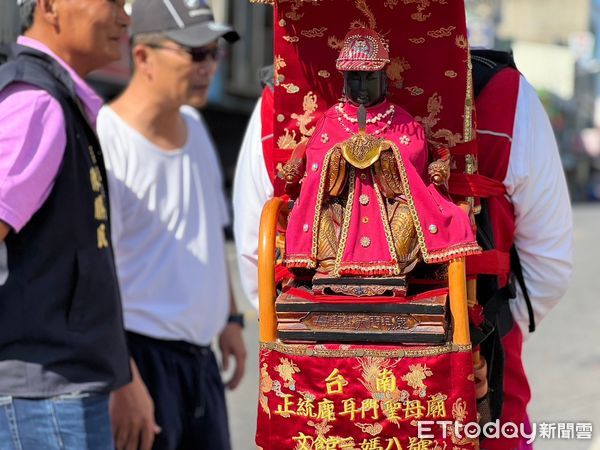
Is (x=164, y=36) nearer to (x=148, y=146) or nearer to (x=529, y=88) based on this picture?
(x=148, y=146)

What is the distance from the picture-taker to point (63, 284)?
103 inches

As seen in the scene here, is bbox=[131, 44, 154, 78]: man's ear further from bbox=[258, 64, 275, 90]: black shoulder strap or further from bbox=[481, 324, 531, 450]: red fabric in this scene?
bbox=[481, 324, 531, 450]: red fabric

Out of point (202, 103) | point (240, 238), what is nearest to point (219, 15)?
point (202, 103)

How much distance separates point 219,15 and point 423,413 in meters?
17.9

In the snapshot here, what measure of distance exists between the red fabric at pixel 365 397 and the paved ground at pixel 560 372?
132 inches

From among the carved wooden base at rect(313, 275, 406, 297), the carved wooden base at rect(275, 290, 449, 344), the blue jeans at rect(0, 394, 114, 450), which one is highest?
the carved wooden base at rect(313, 275, 406, 297)

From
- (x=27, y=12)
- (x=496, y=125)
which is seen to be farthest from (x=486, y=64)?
(x=27, y=12)

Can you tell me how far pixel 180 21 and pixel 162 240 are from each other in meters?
0.89

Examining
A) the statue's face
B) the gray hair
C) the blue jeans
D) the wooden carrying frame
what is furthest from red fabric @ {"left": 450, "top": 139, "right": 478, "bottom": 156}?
the gray hair

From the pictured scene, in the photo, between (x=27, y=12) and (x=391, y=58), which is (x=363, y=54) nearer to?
(x=391, y=58)

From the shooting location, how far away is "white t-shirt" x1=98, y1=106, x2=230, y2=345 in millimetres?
3584

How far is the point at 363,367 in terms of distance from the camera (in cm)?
220

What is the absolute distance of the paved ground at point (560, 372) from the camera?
19.4 feet

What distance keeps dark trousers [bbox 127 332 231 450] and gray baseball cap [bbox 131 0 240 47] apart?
3.83 feet
